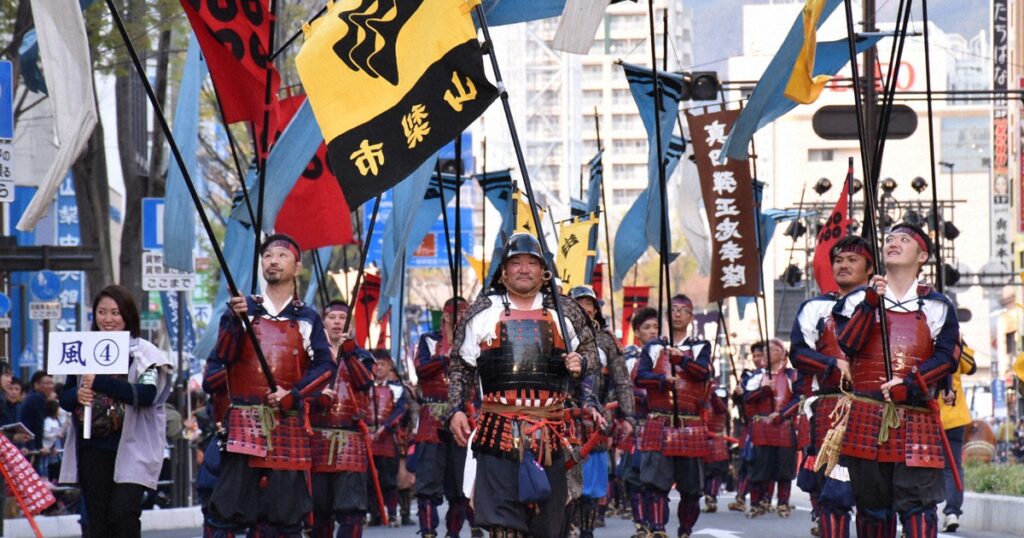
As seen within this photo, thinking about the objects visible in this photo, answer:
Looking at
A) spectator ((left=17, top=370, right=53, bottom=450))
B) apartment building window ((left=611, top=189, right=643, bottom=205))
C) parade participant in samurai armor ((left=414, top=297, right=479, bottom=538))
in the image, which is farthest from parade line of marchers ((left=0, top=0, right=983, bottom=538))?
apartment building window ((left=611, top=189, right=643, bottom=205))

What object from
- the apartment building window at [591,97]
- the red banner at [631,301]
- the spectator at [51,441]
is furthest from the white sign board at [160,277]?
the apartment building window at [591,97]

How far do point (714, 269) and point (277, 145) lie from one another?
19.2 ft

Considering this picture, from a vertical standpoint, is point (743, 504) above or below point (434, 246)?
below

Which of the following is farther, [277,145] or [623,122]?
[623,122]

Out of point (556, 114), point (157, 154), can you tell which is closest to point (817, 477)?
point (157, 154)

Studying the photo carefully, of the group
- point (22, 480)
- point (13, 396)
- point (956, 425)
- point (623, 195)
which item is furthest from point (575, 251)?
point (623, 195)

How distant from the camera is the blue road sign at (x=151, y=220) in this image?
22.4 m

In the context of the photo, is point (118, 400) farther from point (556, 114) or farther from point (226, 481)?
point (556, 114)

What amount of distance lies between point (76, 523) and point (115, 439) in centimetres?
798

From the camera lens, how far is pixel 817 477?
12.8m

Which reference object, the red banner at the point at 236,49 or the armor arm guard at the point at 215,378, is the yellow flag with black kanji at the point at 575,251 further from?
the armor arm guard at the point at 215,378

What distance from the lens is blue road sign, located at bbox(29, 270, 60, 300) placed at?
85.2ft

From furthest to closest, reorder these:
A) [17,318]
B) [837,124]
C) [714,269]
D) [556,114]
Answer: [556,114], [17,318], [837,124], [714,269]

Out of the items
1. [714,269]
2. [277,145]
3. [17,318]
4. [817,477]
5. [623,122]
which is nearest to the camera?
[817,477]
